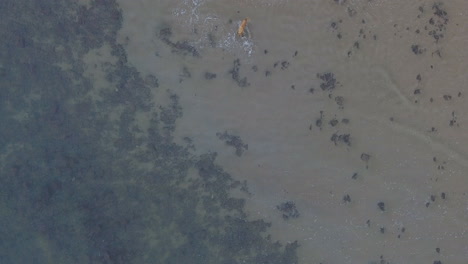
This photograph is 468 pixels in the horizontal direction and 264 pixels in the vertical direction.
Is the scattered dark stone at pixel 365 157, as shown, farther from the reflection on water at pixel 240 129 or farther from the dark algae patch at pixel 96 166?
the dark algae patch at pixel 96 166

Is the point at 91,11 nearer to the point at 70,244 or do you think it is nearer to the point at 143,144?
the point at 143,144

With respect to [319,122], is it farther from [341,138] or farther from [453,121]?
[453,121]

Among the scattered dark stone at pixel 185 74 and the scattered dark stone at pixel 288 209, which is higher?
the scattered dark stone at pixel 185 74

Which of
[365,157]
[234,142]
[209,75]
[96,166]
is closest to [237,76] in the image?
[209,75]

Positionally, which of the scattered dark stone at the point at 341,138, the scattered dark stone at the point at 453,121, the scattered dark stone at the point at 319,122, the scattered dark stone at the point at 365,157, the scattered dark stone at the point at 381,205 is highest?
the scattered dark stone at the point at 453,121

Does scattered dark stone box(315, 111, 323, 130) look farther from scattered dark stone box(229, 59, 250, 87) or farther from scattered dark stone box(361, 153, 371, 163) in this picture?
scattered dark stone box(229, 59, 250, 87)

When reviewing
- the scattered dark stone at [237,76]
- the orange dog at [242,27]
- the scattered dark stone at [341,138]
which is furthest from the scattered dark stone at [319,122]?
the orange dog at [242,27]
